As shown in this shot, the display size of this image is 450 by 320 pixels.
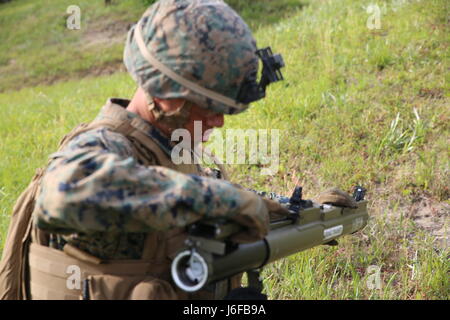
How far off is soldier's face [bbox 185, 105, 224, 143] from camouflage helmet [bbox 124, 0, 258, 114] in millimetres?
67

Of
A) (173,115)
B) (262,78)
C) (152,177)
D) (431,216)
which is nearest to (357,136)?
(431,216)

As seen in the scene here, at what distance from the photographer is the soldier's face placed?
2.36 meters

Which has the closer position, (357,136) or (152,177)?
(152,177)

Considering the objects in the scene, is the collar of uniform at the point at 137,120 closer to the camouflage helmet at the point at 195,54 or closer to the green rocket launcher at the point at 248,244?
the camouflage helmet at the point at 195,54

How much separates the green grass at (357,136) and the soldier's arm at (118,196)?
6.01 feet

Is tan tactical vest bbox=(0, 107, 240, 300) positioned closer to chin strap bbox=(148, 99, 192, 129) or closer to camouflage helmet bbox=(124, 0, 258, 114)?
chin strap bbox=(148, 99, 192, 129)

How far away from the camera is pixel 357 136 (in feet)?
17.0

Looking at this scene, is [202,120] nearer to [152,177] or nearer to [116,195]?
[152,177]

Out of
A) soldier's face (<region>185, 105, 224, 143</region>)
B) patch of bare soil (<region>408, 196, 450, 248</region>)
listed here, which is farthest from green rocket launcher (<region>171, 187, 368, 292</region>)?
patch of bare soil (<region>408, 196, 450, 248</region>)

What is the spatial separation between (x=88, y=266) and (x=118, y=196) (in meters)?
0.54

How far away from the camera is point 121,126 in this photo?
2266 mm

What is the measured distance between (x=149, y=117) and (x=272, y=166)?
2.93 m

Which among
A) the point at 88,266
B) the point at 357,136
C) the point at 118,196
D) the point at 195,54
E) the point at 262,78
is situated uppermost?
the point at 195,54

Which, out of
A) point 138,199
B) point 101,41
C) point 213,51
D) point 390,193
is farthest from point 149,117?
point 101,41
